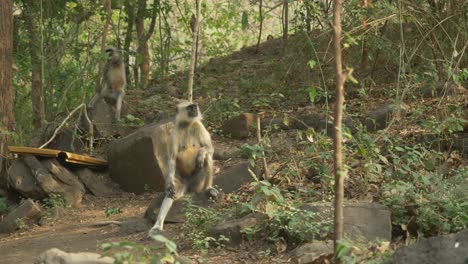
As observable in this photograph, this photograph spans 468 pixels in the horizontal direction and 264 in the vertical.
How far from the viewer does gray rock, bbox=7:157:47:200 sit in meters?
9.57

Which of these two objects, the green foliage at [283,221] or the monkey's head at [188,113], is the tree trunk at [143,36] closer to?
the monkey's head at [188,113]

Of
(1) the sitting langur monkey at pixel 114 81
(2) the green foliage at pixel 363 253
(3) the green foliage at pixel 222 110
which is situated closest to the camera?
(2) the green foliage at pixel 363 253

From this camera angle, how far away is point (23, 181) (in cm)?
968

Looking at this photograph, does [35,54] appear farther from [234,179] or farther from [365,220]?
[365,220]

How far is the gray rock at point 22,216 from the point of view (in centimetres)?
889

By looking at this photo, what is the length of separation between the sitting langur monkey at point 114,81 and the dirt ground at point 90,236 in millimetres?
2295

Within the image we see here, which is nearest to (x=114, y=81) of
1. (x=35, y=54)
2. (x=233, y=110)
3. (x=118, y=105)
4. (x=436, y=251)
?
(x=118, y=105)

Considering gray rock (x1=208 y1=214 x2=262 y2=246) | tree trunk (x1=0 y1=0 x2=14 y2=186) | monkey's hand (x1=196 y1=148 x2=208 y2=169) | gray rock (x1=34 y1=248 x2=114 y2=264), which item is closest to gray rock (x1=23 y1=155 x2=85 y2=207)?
tree trunk (x1=0 y1=0 x2=14 y2=186)

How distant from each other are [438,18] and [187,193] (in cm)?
403

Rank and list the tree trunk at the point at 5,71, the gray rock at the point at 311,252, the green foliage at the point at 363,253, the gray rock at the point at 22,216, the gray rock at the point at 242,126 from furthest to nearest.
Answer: the gray rock at the point at 242,126
the tree trunk at the point at 5,71
the gray rock at the point at 22,216
the gray rock at the point at 311,252
the green foliage at the point at 363,253

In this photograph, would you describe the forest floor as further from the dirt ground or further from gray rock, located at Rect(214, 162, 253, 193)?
gray rock, located at Rect(214, 162, 253, 193)

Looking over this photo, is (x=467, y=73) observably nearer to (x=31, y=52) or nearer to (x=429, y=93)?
(x=429, y=93)

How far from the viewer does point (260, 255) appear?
233 inches

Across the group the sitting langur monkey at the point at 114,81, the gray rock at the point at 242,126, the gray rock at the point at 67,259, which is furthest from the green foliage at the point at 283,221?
the sitting langur monkey at the point at 114,81
